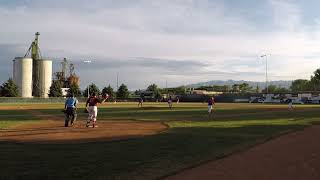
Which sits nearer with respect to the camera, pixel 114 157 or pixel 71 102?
pixel 114 157

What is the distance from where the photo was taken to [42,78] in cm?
12962

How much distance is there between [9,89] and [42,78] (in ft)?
44.2

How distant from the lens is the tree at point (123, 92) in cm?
14150

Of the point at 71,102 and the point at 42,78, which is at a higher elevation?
the point at 42,78

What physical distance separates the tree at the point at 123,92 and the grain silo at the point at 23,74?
27.3 metres

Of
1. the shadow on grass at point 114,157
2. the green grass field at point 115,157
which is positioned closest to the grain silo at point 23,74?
the green grass field at point 115,157

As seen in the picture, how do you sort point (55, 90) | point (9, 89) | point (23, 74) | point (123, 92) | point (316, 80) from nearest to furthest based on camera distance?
point (9, 89)
point (23, 74)
point (55, 90)
point (123, 92)
point (316, 80)

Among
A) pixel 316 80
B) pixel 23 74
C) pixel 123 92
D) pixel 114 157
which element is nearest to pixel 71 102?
pixel 114 157

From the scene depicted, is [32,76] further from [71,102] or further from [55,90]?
[71,102]

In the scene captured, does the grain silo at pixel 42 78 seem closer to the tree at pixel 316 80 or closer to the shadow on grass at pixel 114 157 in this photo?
the tree at pixel 316 80

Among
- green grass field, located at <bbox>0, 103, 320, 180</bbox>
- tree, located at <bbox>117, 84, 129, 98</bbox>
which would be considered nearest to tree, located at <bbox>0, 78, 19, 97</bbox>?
tree, located at <bbox>117, 84, 129, 98</bbox>

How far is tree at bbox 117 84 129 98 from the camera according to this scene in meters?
142

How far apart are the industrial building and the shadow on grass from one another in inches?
4343

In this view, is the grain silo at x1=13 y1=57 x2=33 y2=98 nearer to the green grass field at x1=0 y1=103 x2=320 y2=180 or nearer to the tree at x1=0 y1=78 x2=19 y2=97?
the tree at x1=0 y1=78 x2=19 y2=97
